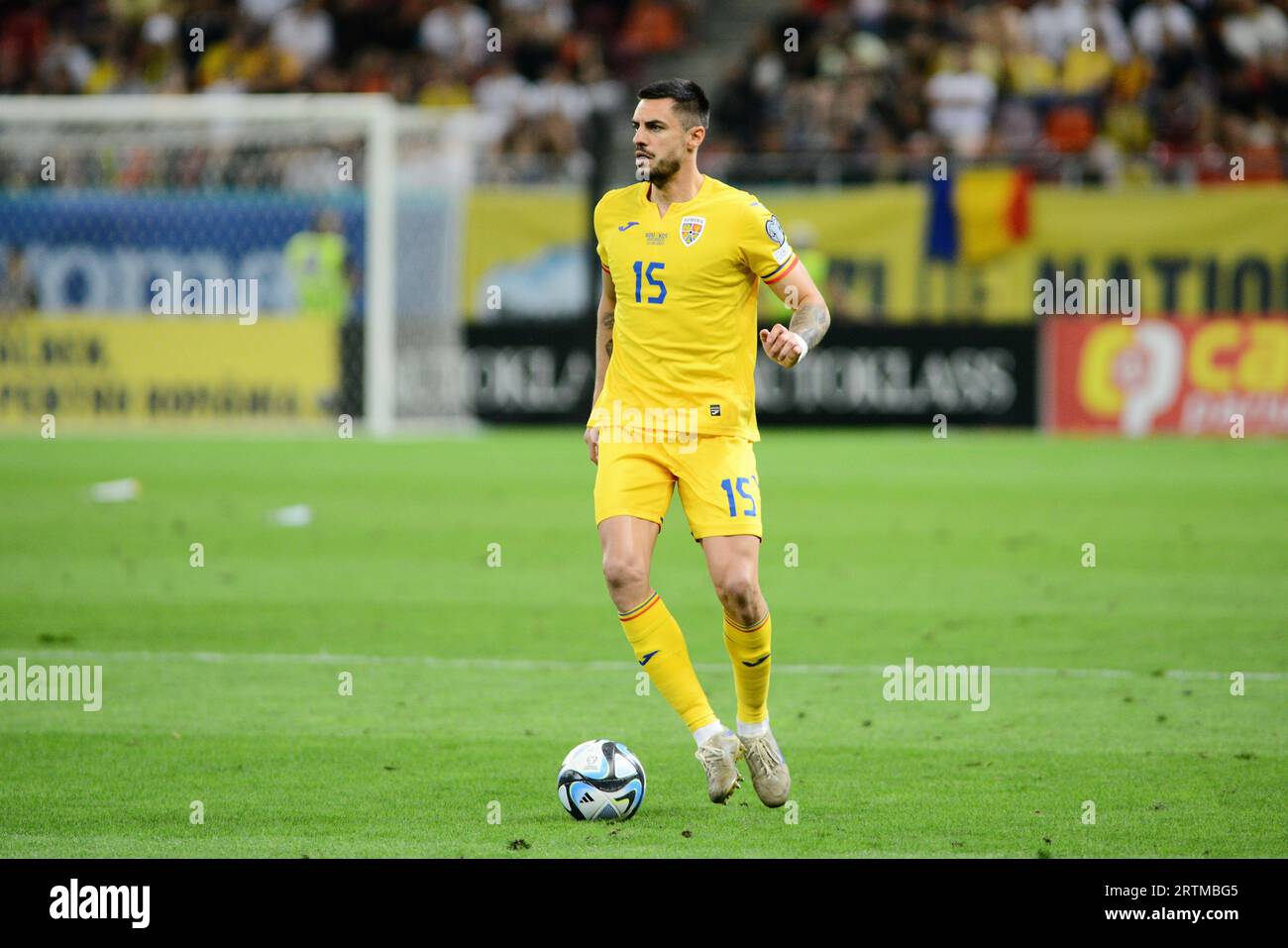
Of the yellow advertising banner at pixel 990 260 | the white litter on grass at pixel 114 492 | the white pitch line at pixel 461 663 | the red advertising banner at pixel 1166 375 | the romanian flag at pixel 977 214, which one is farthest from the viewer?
the romanian flag at pixel 977 214

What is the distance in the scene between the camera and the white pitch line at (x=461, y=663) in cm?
909

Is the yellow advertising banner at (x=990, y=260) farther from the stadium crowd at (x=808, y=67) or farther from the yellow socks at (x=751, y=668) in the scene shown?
the yellow socks at (x=751, y=668)

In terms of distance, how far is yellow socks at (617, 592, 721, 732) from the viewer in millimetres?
6664

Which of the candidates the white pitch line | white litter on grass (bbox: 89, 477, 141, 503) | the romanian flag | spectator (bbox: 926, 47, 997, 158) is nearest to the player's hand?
the white pitch line

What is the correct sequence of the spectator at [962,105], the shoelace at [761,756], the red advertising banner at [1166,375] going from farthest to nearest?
1. the spectator at [962,105]
2. the red advertising banner at [1166,375]
3. the shoelace at [761,756]

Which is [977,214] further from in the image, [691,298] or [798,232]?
[691,298]

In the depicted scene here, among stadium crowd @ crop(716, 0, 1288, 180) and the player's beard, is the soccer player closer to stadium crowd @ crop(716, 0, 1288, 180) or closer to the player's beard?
the player's beard

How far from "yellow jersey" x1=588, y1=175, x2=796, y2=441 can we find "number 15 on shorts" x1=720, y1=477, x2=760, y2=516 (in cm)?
19

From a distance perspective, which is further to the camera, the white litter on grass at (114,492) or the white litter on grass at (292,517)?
the white litter on grass at (114,492)

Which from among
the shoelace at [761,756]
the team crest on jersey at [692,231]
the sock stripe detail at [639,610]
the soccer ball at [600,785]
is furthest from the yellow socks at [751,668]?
the team crest on jersey at [692,231]

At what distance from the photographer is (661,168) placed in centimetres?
667

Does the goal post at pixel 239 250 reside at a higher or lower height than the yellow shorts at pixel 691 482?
higher

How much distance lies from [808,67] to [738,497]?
66.4 ft

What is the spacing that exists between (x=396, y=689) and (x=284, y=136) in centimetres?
1656
